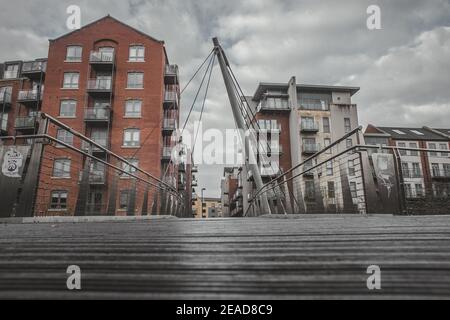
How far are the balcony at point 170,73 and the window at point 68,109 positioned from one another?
8.15 m

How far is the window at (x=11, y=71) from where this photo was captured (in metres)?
33.6

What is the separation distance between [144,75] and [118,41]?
13.7 ft

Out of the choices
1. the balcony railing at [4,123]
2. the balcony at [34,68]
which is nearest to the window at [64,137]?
the balcony railing at [4,123]

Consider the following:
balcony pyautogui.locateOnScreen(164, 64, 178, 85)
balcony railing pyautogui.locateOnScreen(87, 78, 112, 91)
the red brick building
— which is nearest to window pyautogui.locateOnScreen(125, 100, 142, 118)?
the red brick building

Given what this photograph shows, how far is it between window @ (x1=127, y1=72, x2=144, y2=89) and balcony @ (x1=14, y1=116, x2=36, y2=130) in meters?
8.53

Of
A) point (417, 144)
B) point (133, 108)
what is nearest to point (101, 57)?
point (133, 108)

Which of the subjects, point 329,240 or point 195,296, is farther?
point 329,240

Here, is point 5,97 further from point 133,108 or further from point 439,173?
point 439,173

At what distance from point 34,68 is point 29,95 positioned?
285 cm

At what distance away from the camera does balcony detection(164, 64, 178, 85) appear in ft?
100

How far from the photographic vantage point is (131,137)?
27.7m

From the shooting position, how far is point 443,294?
125cm
